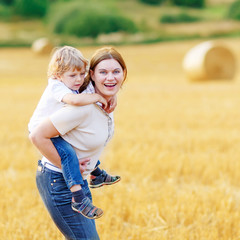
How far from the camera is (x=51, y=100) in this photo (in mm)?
2316

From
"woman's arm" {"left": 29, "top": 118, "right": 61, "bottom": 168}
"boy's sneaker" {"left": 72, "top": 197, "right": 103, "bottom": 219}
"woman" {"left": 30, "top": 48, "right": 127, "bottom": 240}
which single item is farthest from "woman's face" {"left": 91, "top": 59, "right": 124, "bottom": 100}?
"boy's sneaker" {"left": 72, "top": 197, "right": 103, "bottom": 219}

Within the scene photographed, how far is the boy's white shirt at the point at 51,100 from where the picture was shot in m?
2.27

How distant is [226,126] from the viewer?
830cm

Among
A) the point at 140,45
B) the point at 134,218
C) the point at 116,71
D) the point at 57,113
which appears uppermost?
Result: the point at 140,45

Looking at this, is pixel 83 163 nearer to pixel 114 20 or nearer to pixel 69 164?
pixel 69 164

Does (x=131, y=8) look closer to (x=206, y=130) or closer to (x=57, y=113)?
(x=206, y=130)

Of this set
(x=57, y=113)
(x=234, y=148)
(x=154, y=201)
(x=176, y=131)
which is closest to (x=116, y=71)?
(x=57, y=113)

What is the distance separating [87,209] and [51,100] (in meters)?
0.57

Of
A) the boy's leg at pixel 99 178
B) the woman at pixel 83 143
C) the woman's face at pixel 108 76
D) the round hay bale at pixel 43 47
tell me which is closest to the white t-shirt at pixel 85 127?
the woman at pixel 83 143

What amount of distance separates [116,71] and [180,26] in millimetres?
41572

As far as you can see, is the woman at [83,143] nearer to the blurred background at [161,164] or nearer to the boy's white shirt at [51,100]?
the boy's white shirt at [51,100]

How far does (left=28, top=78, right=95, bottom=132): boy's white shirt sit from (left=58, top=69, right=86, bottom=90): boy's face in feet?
0.07

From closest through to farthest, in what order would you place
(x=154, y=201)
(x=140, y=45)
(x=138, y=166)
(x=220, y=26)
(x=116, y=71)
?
(x=116, y=71), (x=154, y=201), (x=138, y=166), (x=140, y=45), (x=220, y=26)

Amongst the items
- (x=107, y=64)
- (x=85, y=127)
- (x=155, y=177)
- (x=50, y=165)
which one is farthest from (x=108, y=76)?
(x=155, y=177)
